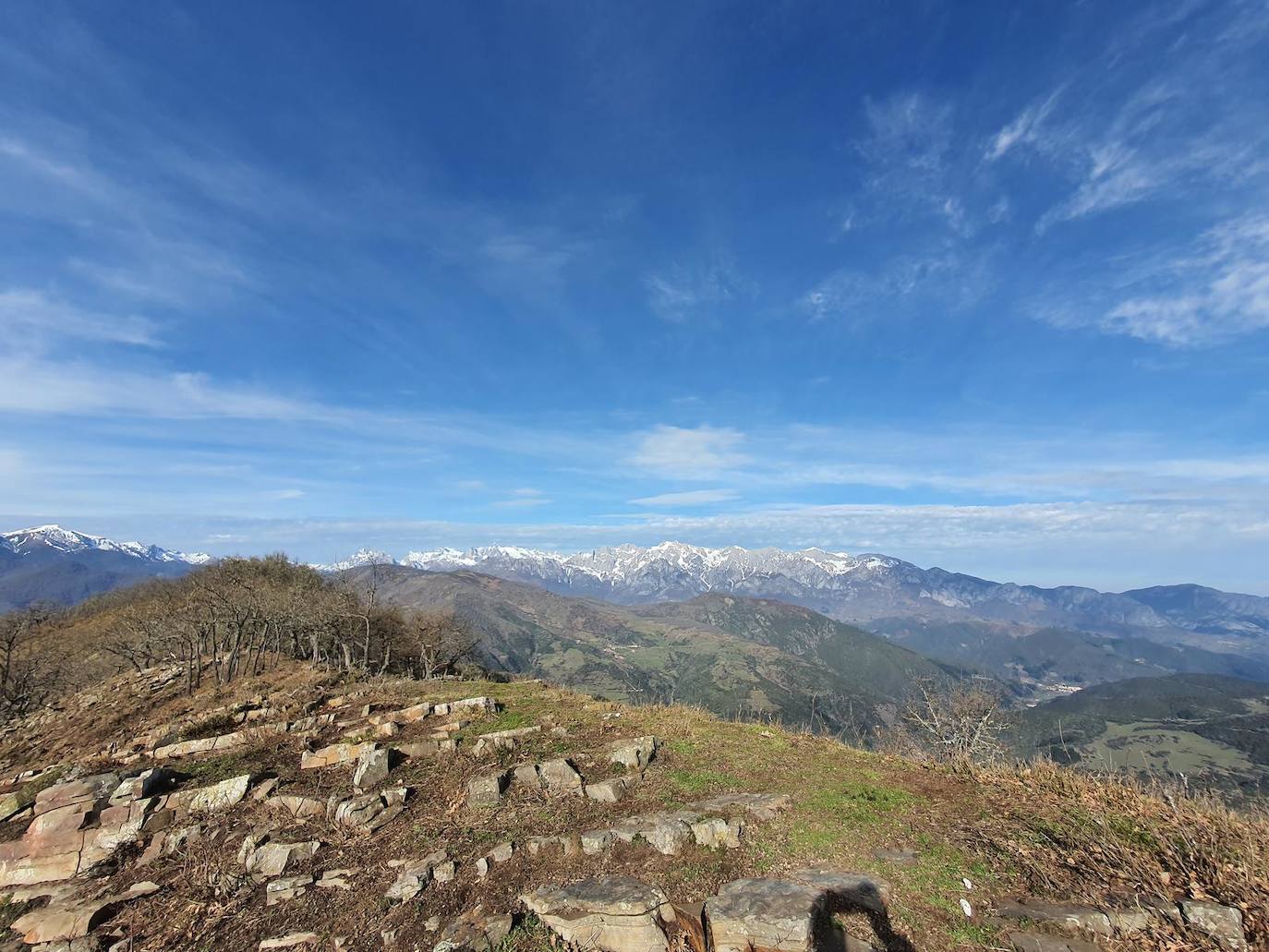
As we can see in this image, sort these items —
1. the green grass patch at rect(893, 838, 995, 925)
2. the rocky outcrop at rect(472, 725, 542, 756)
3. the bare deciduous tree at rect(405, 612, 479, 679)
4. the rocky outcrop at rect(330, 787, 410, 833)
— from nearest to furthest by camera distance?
the green grass patch at rect(893, 838, 995, 925), the rocky outcrop at rect(330, 787, 410, 833), the rocky outcrop at rect(472, 725, 542, 756), the bare deciduous tree at rect(405, 612, 479, 679)

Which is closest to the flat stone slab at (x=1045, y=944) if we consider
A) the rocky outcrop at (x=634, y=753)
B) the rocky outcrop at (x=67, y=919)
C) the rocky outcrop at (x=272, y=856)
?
the rocky outcrop at (x=634, y=753)

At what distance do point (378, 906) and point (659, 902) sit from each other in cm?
578

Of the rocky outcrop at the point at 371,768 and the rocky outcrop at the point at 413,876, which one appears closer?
the rocky outcrop at the point at 413,876

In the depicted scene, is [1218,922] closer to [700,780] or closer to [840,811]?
[840,811]

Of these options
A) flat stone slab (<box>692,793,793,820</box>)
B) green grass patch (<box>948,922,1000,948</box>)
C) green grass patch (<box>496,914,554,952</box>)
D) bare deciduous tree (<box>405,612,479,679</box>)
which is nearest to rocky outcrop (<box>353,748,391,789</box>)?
green grass patch (<box>496,914,554,952</box>)

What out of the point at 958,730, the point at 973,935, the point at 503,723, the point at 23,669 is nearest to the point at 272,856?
the point at 503,723

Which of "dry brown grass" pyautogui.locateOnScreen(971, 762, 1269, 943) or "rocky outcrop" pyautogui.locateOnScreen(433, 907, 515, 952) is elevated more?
"dry brown grass" pyautogui.locateOnScreen(971, 762, 1269, 943)

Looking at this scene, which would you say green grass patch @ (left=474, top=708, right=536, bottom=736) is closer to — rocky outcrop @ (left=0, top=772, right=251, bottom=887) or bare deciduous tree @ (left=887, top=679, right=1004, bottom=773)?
rocky outcrop @ (left=0, top=772, right=251, bottom=887)

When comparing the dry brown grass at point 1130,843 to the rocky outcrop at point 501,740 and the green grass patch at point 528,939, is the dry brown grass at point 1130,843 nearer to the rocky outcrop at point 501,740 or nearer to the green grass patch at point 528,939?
the green grass patch at point 528,939

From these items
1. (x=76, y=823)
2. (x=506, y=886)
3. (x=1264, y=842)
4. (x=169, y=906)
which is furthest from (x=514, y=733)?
(x=1264, y=842)

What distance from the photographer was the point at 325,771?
17.1 meters

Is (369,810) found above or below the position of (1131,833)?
below

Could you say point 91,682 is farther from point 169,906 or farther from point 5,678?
point 169,906

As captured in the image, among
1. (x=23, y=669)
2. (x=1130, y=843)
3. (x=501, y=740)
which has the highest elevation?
(x=1130, y=843)
